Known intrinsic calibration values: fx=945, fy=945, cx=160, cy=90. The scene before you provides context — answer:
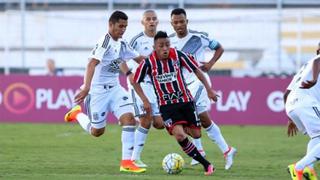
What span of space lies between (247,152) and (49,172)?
5.77 metres

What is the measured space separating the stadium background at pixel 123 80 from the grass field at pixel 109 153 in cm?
3

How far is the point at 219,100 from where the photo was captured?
2791cm

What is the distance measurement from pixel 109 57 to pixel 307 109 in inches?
140

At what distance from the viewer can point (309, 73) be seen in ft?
42.5

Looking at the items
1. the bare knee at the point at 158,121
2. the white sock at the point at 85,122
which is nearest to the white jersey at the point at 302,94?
the bare knee at the point at 158,121

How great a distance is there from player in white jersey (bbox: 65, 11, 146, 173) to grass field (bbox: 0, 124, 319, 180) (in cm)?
58

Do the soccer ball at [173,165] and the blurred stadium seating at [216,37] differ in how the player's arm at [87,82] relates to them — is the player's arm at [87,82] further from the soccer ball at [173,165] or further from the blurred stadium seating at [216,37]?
the blurred stadium seating at [216,37]

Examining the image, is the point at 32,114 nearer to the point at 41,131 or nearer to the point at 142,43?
the point at 41,131

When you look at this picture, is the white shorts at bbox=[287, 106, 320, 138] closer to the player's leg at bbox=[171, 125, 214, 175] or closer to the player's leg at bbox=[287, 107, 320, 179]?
the player's leg at bbox=[287, 107, 320, 179]

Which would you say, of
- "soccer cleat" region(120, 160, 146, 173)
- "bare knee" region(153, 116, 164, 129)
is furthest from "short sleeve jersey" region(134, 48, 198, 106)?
"bare knee" region(153, 116, 164, 129)

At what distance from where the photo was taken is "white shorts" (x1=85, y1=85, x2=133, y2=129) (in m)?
15.1

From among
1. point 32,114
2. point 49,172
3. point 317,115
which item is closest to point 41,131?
point 32,114

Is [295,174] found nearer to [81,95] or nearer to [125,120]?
[125,120]

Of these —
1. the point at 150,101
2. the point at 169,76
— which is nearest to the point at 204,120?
the point at 150,101
